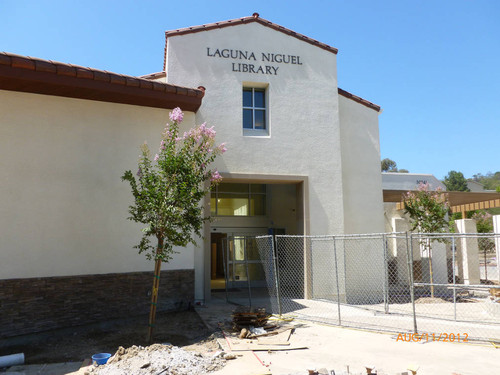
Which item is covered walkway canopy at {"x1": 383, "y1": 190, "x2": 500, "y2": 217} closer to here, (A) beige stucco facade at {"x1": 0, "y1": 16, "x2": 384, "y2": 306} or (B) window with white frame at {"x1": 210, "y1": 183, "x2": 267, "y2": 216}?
(A) beige stucco facade at {"x1": 0, "y1": 16, "x2": 384, "y2": 306}

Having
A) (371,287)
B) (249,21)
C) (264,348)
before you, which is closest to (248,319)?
(264,348)

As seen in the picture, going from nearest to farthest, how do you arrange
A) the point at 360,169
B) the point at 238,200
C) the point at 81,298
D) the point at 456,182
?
the point at 81,298
the point at 360,169
the point at 238,200
the point at 456,182

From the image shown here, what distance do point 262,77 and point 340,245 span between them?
6158 millimetres

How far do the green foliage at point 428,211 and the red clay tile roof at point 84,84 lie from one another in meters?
8.98

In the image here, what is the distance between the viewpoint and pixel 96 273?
30.9ft

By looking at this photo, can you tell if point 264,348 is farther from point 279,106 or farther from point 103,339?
point 279,106

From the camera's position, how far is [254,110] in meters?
13.0

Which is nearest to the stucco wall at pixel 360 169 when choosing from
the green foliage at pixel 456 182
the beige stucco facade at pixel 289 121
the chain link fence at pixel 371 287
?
the beige stucco facade at pixel 289 121

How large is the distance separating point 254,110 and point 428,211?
741cm

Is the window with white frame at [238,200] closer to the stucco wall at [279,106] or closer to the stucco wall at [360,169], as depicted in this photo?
the stucco wall at [279,106]

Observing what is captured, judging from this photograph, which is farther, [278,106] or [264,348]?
[278,106]

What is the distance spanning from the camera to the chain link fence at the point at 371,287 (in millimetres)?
9414

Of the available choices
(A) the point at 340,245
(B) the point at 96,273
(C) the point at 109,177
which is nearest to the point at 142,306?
(B) the point at 96,273

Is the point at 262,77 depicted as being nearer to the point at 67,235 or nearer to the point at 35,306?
the point at 67,235
